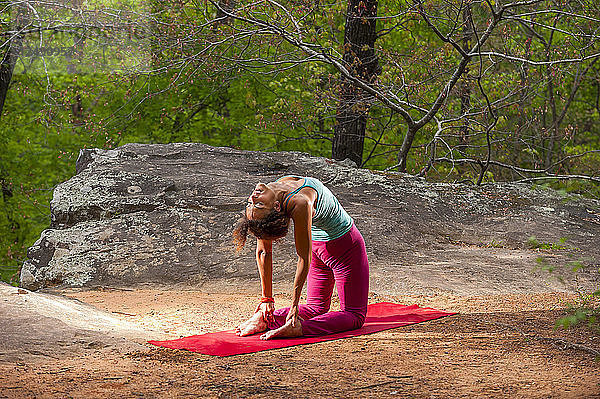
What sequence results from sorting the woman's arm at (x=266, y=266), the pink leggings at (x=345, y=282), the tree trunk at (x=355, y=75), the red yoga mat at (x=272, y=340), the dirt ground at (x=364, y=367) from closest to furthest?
the dirt ground at (x=364, y=367) → the red yoga mat at (x=272, y=340) → the woman's arm at (x=266, y=266) → the pink leggings at (x=345, y=282) → the tree trunk at (x=355, y=75)

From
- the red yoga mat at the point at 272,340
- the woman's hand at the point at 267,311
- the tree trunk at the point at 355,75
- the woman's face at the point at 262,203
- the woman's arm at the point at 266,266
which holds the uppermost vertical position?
the tree trunk at the point at 355,75

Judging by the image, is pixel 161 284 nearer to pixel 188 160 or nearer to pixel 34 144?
pixel 188 160

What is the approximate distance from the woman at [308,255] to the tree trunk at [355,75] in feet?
18.2

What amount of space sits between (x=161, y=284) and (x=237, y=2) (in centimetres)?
488

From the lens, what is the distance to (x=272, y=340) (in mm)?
3867

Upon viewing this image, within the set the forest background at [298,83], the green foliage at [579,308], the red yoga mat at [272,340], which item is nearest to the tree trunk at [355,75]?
the forest background at [298,83]

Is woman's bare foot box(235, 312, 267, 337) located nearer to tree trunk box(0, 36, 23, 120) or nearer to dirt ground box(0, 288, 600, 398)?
dirt ground box(0, 288, 600, 398)

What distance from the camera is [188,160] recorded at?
28.5ft

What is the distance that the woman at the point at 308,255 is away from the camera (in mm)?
3828

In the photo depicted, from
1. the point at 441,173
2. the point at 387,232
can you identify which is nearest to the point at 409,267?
the point at 387,232

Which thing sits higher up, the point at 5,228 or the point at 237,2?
the point at 237,2

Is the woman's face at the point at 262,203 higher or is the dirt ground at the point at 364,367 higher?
the woman's face at the point at 262,203

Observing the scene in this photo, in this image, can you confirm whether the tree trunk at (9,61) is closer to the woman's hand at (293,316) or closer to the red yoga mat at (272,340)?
the red yoga mat at (272,340)

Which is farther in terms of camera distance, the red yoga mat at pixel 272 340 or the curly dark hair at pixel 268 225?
the curly dark hair at pixel 268 225
